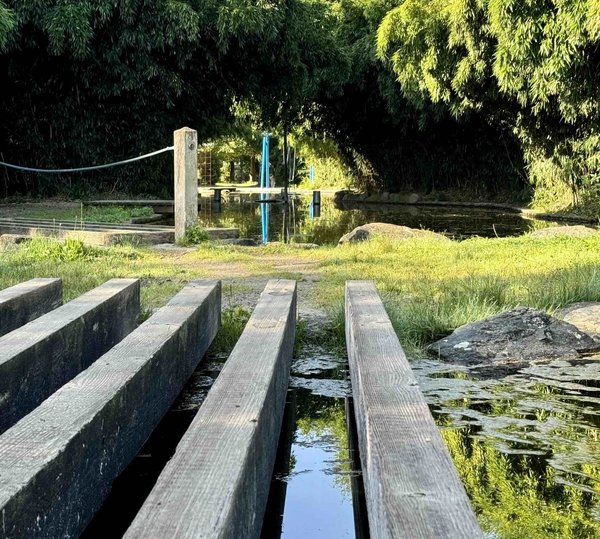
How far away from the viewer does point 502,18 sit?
547 inches

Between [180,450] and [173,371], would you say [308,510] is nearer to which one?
[180,450]

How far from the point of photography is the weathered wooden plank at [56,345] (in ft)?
9.40

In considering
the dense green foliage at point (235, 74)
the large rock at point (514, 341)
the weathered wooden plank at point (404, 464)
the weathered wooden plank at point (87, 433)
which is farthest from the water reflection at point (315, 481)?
the dense green foliage at point (235, 74)

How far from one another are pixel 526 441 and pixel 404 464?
1.29m

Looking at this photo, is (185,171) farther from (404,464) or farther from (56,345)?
(404,464)

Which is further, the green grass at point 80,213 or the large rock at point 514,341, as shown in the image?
the green grass at point 80,213

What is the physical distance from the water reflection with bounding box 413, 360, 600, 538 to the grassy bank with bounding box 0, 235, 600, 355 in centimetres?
73

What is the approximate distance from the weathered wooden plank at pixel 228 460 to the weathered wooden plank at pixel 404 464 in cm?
28

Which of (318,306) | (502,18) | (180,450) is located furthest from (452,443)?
(502,18)

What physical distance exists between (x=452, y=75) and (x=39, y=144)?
31.3 feet

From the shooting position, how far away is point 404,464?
1839mm

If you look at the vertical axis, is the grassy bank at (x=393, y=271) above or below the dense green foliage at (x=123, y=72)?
below

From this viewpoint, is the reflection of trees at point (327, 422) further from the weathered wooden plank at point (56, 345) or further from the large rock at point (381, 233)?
the large rock at point (381, 233)

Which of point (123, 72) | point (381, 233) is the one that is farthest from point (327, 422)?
point (123, 72)
